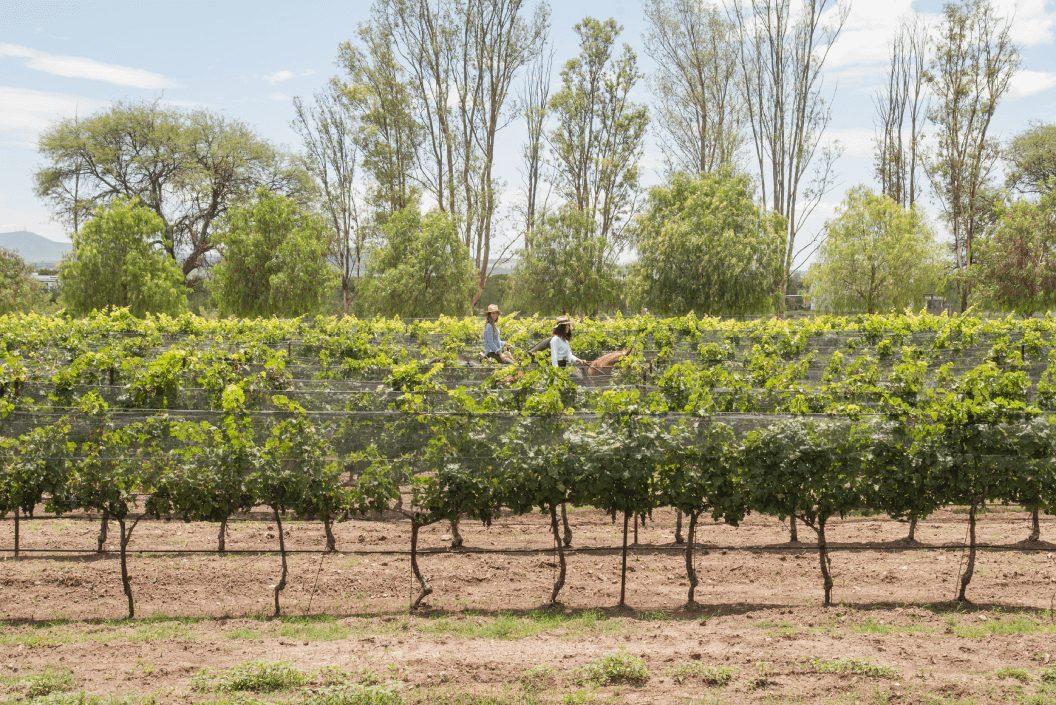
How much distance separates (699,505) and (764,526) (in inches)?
105

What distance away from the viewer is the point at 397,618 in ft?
22.2

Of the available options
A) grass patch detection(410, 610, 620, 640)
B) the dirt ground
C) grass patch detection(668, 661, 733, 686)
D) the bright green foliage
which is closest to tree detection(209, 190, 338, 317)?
the bright green foliage

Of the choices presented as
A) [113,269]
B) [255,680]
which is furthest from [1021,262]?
[255,680]

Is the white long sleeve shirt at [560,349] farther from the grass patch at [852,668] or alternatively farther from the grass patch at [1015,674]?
the grass patch at [1015,674]

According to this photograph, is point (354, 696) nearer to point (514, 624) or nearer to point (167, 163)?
point (514, 624)

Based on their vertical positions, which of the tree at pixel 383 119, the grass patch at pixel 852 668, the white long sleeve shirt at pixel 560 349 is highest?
the tree at pixel 383 119

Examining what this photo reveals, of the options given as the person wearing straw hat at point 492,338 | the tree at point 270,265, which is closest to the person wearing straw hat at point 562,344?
the person wearing straw hat at point 492,338

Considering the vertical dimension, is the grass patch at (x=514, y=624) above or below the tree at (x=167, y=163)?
below

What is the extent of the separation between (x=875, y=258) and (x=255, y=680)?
29.9 m

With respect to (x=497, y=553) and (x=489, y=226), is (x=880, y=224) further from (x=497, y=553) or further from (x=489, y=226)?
(x=497, y=553)

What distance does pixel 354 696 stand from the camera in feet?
16.3

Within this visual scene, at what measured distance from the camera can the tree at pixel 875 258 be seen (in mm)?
31750

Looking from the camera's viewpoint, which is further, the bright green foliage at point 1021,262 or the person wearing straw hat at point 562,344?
the bright green foliage at point 1021,262

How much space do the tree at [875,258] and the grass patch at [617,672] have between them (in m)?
28.5
